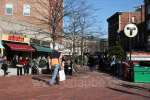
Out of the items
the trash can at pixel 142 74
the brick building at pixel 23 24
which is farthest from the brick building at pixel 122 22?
the trash can at pixel 142 74

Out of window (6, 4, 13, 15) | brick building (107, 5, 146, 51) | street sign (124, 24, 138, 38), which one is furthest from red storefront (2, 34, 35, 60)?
brick building (107, 5, 146, 51)

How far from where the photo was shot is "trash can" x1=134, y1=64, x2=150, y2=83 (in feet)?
43.0

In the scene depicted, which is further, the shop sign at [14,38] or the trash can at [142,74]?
the shop sign at [14,38]

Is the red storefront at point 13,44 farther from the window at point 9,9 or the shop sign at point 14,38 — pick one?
the window at point 9,9

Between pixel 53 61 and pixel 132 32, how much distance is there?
3.97 meters

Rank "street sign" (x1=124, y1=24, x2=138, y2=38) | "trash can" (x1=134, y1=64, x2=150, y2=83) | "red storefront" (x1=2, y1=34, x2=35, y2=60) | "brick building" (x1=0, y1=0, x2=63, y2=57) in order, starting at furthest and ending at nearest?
"red storefront" (x1=2, y1=34, x2=35, y2=60) < "brick building" (x1=0, y1=0, x2=63, y2=57) < "trash can" (x1=134, y1=64, x2=150, y2=83) < "street sign" (x1=124, y1=24, x2=138, y2=38)

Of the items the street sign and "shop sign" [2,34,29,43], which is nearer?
the street sign

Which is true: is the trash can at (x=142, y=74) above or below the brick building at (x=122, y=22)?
below

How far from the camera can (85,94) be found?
30.2 feet

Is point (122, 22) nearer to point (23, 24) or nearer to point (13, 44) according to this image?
point (23, 24)

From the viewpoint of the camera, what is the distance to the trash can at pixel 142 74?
1310 centimetres

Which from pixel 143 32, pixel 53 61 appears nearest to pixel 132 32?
pixel 53 61

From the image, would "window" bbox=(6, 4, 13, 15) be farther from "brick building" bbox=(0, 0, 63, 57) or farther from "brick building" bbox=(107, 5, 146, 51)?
"brick building" bbox=(107, 5, 146, 51)

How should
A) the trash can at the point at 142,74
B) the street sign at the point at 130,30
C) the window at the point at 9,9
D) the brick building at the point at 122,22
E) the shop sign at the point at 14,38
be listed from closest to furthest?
the street sign at the point at 130,30 → the trash can at the point at 142,74 → the shop sign at the point at 14,38 → the window at the point at 9,9 → the brick building at the point at 122,22
